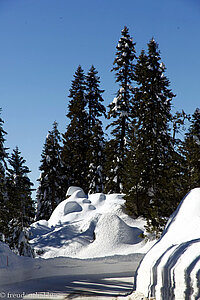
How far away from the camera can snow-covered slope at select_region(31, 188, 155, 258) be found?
18953 mm

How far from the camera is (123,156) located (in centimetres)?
2731

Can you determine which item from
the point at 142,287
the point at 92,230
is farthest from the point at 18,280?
the point at 92,230

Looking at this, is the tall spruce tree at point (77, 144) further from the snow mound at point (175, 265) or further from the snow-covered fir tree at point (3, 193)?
the snow mound at point (175, 265)

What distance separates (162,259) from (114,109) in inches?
908

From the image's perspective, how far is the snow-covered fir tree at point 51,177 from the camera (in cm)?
3319

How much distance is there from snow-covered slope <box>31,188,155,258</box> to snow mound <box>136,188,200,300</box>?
30.1 feet

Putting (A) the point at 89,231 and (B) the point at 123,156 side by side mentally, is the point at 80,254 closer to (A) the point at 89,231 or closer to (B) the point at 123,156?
(A) the point at 89,231

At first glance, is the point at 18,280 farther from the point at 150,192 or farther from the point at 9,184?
the point at 150,192

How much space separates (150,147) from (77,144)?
12.0 meters

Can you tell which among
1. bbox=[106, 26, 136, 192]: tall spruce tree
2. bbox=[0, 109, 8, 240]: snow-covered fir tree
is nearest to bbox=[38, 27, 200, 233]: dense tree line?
bbox=[106, 26, 136, 192]: tall spruce tree

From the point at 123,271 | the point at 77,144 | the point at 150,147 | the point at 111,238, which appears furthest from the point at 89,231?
the point at 77,144

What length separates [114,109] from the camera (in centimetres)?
2886

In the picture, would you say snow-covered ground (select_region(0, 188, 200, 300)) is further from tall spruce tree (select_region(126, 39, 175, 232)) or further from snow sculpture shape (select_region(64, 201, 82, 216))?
snow sculpture shape (select_region(64, 201, 82, 216))

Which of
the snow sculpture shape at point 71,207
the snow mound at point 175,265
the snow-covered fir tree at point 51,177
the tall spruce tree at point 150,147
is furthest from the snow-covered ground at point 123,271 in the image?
the snow-covered fir tree at point 51,177
